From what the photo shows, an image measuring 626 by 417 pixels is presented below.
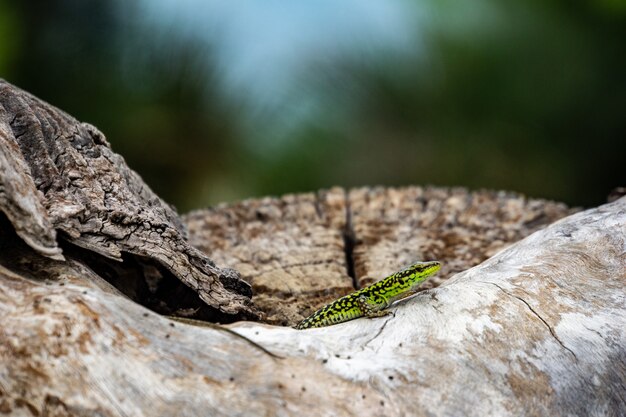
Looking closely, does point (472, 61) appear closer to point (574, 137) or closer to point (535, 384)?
point (574, 137)

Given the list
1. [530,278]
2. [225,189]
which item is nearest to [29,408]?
[530,278]

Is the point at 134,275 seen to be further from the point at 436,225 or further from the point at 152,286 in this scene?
the point at 436,225

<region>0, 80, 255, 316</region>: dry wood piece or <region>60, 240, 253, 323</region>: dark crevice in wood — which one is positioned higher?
<region>0, 80, 255, 316</region>: dry wood piece

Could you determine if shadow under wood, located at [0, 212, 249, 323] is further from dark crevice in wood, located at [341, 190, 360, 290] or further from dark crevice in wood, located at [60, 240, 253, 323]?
dark crevice in wood, located at [341, 190, 360, 290]

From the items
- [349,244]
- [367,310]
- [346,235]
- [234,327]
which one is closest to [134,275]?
[234,327]

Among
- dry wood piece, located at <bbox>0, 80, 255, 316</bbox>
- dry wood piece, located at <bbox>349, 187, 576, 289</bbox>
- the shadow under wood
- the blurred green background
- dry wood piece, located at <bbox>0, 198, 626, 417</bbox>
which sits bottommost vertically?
dry wood piece, located at <bbox>0, 198, 626, 417</bbox>

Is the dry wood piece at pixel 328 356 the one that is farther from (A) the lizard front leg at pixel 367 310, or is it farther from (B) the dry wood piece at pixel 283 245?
(B) the dry wood piece at pixel 283 245

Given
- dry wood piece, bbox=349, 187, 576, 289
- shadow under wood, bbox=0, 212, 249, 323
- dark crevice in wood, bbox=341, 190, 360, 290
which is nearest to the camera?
shadow under wood, bbox=0, 212, 249, 323

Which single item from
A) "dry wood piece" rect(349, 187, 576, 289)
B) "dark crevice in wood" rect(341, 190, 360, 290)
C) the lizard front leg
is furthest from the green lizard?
"dark crevice in wood" rect(341, 190, 360, 290)

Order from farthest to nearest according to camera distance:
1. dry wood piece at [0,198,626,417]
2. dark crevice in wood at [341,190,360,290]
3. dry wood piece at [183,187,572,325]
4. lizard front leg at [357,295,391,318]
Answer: dark crevice in wood at [341,190,360,290], dry wood piece at [183,187,572,325], lizard front leg at [357,295,391,318], dry wood piece at [0,198,626,417]
